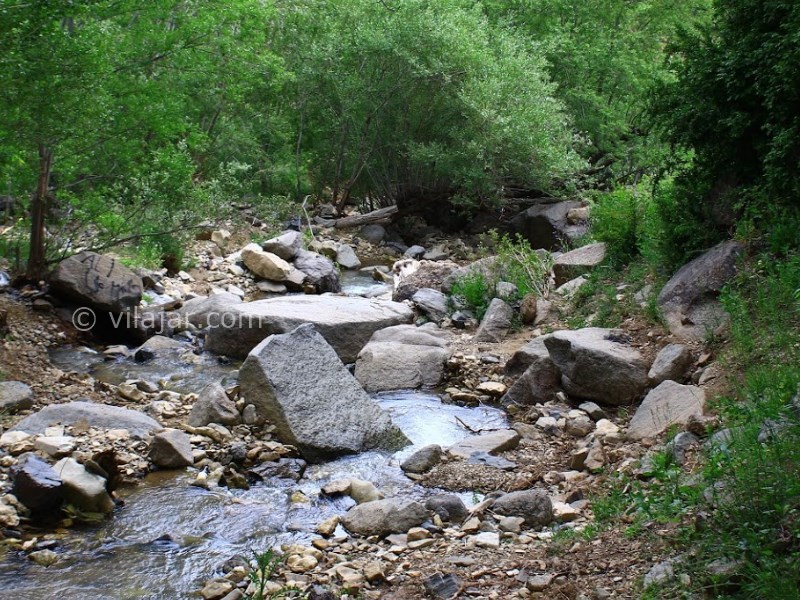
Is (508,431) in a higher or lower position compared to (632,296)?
lower

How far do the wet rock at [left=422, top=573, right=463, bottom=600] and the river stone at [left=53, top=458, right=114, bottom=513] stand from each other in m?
2.27

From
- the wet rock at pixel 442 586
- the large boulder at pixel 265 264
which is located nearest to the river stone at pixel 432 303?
the large boulder at pixel 265 264

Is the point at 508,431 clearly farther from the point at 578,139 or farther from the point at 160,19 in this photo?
the point at 578,139

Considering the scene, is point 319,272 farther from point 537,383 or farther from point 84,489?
point 84,489

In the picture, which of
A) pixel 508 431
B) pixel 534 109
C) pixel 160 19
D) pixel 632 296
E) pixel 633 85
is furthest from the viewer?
pixel 633 85

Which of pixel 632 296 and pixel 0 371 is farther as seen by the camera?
pixel 632 296

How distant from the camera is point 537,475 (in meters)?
5.53

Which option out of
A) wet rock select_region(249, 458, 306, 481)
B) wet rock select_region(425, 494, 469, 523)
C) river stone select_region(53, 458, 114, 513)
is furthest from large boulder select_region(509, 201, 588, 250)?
river stone select_region(53, 458, 114, 513)

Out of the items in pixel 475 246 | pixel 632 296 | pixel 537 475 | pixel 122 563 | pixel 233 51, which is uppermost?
pixel 233 51

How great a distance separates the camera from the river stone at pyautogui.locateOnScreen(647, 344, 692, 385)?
636 centimetres

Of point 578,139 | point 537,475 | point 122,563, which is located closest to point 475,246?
point 578,139

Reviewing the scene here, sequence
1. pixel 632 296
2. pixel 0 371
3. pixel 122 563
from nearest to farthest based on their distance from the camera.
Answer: pixel 122 563
pixel 0 371
pixel 632 296

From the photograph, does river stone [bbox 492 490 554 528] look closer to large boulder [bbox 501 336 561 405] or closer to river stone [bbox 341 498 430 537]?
river stone [bbox 341 498 430 537]

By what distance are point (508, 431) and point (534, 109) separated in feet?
33.8
